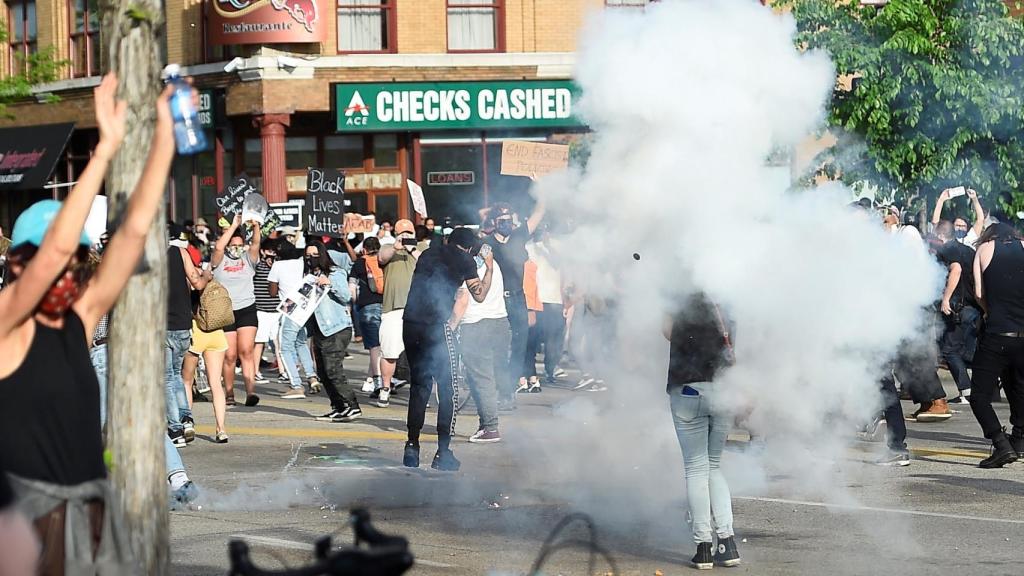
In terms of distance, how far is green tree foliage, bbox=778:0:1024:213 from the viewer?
53.2 ft

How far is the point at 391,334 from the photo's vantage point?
15.4m

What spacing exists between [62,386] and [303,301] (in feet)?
38.6

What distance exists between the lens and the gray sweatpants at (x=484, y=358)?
485 inches

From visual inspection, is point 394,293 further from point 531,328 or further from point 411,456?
point 411,456

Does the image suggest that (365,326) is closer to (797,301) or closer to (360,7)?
(797,301)

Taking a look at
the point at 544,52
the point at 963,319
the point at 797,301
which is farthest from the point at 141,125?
the point at 544,52

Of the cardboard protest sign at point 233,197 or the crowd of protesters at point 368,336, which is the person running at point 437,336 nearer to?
the crowd of protesters at point 368,336

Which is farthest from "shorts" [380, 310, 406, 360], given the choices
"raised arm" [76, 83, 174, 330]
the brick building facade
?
the brick building facade

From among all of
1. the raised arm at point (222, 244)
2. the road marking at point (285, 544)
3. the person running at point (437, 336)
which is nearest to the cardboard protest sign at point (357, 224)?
the raised arm at point (222, 244)

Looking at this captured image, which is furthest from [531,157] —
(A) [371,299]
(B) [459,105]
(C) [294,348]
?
(B) [459,105]

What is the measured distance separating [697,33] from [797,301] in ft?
5.64

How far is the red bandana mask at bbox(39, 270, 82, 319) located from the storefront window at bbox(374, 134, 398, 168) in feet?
83.8

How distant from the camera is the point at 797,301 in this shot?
8766 millimetres

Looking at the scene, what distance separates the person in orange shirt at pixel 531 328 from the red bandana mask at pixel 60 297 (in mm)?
12685
